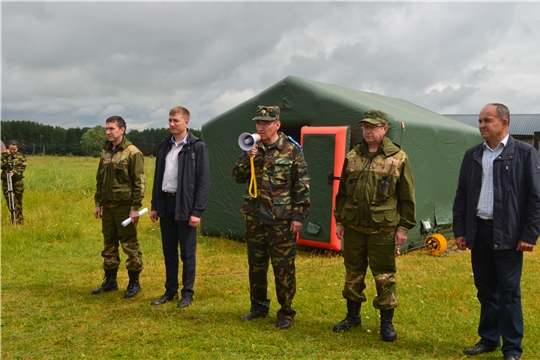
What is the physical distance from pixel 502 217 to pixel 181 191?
277cm

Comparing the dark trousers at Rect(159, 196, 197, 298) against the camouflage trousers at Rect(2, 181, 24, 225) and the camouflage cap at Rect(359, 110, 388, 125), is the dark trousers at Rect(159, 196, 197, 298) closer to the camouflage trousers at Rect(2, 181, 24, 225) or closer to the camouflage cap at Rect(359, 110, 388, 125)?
the camouflage cap at Rect(359, 110, 388, 125)

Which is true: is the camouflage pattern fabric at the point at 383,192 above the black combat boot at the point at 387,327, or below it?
above

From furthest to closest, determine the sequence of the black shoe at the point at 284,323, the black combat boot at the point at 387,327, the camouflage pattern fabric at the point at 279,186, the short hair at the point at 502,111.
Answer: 1. the black shoe at the point at 284,323
2. the camouflage pattern fabric at the point at 279,186
3. the black combat boot at the point at 387,327
4. the short hair at the point at 502,111

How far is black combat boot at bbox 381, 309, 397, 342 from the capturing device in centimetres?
371

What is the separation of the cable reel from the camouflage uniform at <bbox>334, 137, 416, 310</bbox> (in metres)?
3.72

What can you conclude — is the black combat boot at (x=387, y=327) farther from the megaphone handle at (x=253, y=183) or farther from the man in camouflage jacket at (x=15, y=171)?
the man in camouflage jacket at (x=15, y=171)

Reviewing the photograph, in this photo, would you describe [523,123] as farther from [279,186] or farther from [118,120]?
[118,120]

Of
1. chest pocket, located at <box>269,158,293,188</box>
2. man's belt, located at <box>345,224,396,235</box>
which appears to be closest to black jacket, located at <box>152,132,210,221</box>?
chest pocket, located at <box>269,158,293,188</box>

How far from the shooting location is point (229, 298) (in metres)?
4.89

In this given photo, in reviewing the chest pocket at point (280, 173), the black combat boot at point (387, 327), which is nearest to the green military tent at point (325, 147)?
the chest pocket at point (280, 173)

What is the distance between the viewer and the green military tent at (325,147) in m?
6.62

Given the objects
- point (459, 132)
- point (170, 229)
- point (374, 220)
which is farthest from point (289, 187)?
point (459, 132)

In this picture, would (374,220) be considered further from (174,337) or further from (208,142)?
(208,142)


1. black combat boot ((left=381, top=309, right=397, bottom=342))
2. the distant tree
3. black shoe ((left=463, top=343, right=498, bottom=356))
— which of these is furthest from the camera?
the distant tree
